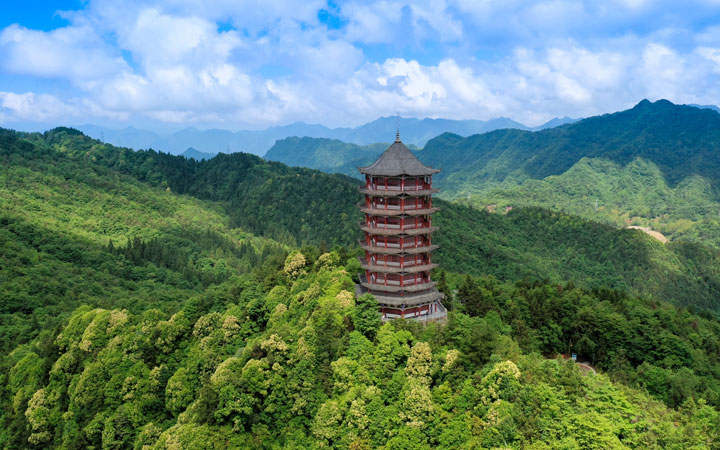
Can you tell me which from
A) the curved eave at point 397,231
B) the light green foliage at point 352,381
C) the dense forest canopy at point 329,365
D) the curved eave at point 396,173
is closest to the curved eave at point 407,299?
the dense forest canopy at point 329,365

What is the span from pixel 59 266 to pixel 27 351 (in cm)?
3316

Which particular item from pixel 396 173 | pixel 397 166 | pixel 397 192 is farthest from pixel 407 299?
pixel 397 166

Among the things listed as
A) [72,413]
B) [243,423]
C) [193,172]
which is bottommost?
[72,413]

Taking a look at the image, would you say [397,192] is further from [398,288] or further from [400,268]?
[398,288]

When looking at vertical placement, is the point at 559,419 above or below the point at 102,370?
above

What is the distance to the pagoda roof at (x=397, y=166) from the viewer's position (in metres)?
39.5

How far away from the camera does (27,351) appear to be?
5478 centimetres

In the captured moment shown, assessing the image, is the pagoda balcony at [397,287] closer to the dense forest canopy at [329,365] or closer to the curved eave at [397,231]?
the dense forest canopy at [329,365]

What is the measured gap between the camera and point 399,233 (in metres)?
39.6

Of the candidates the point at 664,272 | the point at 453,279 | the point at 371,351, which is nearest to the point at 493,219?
the point at 664,272

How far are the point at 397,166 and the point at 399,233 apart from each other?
5157mm

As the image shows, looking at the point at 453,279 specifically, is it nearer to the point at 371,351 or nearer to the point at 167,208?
the point at 371,351

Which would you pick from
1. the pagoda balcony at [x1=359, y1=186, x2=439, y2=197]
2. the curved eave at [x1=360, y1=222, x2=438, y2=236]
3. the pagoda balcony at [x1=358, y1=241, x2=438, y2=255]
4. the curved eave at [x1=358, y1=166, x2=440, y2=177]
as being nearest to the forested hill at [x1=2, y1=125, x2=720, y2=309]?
the pagoda balcony at [x1=358, y1=241, x2=438, y2=255]

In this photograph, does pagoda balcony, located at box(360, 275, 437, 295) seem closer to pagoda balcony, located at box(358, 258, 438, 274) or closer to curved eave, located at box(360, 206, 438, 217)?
pagoda balcony, located at box(358, 258, 438, 274)
